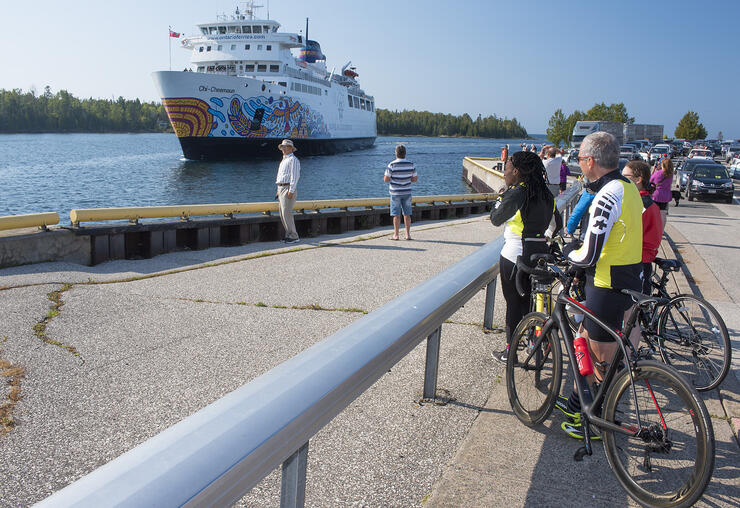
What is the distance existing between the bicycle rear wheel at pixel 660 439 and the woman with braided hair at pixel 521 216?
1514 millimetres

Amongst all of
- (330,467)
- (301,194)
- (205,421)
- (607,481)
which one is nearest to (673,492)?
(607,481)

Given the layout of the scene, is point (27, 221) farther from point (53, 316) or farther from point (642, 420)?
point (642, 420)

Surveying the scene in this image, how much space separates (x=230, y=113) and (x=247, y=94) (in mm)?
2847

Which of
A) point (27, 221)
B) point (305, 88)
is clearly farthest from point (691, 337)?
point (305, 88)

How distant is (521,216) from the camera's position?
14.4ft

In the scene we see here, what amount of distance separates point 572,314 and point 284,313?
3259mm

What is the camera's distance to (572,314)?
372cm

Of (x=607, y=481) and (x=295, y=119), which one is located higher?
(x=295, y=119)

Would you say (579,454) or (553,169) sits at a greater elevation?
(553,169)

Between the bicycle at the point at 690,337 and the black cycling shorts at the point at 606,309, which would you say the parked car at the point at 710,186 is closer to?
the bicycle at the point at 690,337

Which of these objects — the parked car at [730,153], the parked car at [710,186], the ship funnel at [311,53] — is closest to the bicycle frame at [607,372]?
the parked car at [710,186]

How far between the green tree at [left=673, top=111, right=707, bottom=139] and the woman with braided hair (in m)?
143

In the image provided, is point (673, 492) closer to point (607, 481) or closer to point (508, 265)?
point (607, 481)

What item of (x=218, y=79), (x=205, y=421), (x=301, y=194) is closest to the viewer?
(x=205, y=421)
